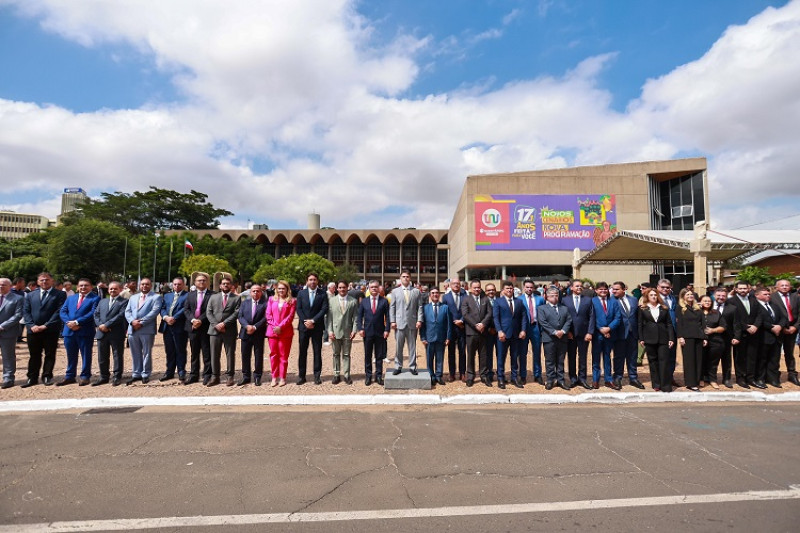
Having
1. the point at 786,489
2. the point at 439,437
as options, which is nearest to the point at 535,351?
the point at 439,437

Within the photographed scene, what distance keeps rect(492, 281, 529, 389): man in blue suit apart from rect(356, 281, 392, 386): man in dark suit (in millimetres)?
1869

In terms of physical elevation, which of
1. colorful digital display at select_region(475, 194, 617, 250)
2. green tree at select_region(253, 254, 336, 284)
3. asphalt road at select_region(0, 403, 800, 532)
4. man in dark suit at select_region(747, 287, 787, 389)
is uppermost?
colorful digital display at select_region(475, 194, 617, 250)

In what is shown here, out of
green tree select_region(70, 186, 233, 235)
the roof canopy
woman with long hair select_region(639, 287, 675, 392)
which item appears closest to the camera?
woman with long hair select_region(639, 287, 675, 392)

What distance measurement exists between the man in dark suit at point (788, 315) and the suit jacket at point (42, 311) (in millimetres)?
11991

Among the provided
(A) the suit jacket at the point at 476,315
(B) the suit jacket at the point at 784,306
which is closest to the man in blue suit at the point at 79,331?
(A) the suit jacket at the point at 476,315

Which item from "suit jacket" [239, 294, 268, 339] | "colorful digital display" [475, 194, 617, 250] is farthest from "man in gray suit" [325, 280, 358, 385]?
"colorful digital display" [475, 194, 617, 250]

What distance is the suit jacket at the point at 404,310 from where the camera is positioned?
23.3 ft

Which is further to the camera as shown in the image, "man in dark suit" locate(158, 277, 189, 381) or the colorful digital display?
the colorful digital display

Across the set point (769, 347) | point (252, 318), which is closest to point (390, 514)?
point (252, 318)

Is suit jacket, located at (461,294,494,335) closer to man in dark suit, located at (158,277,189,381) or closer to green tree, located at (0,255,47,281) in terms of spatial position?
man in dark suit, located at (158,277,189,381)

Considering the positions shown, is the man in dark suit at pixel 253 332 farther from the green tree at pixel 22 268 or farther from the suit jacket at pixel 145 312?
the green tree at pixel 22 268

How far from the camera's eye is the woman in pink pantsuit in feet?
22.6

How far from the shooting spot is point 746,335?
6949 millimetres

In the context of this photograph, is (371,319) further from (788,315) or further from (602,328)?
(788,315)
